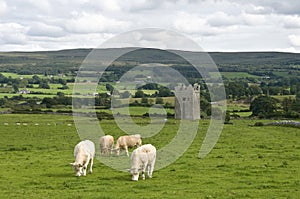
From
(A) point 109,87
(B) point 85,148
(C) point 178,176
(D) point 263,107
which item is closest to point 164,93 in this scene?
(A) point 109,87

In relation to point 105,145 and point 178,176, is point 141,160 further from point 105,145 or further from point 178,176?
point 105,145

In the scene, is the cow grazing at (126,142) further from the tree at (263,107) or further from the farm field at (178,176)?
the tree at (263,107)

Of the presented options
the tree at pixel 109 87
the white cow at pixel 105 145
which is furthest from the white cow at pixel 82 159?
the tree at pixel 109 87

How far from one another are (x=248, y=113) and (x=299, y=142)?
54605mm

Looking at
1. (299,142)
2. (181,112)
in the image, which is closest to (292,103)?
(181,112)

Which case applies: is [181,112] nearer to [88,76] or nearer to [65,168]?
[65,168]

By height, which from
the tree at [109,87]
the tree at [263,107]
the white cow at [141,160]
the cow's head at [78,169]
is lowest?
the tree at [263,107]

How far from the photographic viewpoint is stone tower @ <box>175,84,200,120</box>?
75.1 metres

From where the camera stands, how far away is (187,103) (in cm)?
7631

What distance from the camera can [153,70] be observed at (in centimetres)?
15875

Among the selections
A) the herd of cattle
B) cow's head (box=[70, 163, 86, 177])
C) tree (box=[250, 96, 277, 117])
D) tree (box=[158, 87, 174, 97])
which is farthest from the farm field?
tree (box=[158, 87, 174, 97])

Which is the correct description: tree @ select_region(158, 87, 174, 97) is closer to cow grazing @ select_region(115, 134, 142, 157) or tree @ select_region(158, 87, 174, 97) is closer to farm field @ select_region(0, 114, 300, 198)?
farm field @ select_region(0, 114, 300, 198)

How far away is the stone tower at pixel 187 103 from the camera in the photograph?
246ft

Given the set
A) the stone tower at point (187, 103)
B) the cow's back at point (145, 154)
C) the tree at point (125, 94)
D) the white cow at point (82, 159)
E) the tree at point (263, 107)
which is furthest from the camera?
the tree at point (125, 94)
